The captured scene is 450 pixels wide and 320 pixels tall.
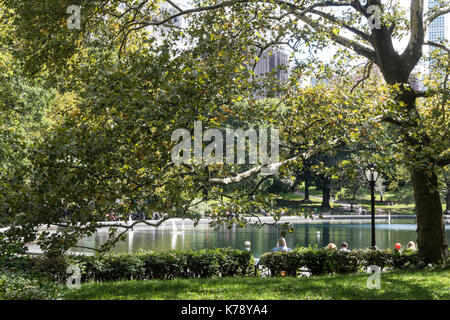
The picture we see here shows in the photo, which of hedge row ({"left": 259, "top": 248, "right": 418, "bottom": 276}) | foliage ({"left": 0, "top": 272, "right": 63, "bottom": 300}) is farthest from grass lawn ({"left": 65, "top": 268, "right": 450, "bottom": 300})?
hedge row ({"left": 259, "top": 248, "right": 418, "bottom": 276})

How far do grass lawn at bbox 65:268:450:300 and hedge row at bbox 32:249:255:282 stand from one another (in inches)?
32.4

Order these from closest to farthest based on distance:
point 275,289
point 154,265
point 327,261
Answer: point 275,289, point 154,265, point 327,261

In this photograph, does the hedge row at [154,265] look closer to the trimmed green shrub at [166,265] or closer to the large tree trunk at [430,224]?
the trimmed green shrub at [166,265]

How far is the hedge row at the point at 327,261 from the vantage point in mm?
11633

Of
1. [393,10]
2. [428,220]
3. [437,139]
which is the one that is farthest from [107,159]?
[393,10]

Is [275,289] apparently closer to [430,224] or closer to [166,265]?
[166,265]

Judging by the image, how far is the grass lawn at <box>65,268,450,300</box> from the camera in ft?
25.7

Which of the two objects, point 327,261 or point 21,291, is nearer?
point 21,291

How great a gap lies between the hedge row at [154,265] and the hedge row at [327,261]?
0.62 metres

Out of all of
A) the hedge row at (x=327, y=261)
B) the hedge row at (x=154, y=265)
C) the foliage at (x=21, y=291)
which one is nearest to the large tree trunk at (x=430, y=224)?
the hedge row at (x=327, y=261)

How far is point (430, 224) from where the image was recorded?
39.7ft

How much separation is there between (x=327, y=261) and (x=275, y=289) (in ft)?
12.0

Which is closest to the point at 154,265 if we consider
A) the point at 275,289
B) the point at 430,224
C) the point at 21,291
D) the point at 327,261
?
the point at 275,289

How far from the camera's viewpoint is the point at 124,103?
295 inches
